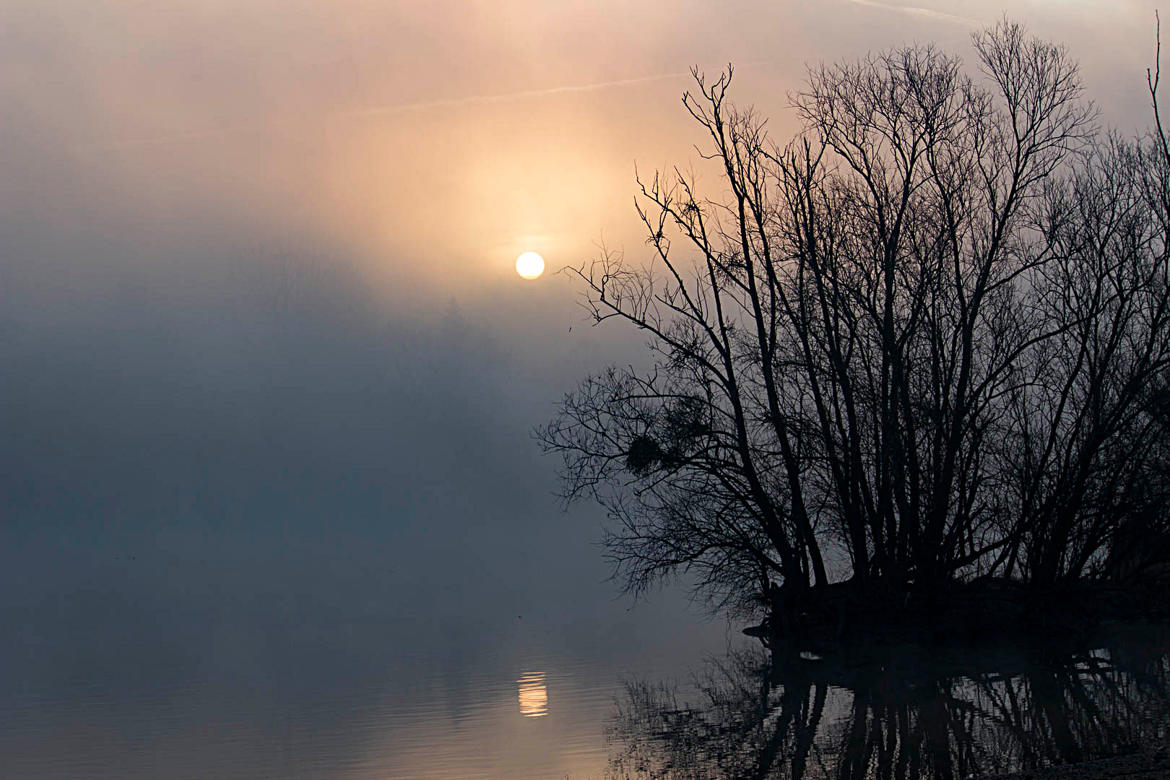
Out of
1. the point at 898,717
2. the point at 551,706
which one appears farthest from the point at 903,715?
the point at 551,706

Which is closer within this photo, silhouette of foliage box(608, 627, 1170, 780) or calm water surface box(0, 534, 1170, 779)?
silhouette of foliage box(608, 627, 1170, 780)

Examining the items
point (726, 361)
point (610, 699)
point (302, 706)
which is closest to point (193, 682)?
point (302, 706)

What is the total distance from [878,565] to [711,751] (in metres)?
12.6

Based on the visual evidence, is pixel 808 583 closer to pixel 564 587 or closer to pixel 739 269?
pixel 739 269

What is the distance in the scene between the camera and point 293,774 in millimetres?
18672

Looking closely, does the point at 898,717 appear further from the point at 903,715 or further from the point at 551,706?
the point at 551,706

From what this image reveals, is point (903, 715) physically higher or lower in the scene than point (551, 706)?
lower

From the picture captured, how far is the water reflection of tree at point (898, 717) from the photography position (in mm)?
16656

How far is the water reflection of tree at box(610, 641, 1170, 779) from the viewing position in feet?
54.6

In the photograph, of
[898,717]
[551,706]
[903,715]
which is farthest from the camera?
[551,706]

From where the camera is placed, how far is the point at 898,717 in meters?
20.2

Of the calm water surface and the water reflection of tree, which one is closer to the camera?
the water reflection of tree

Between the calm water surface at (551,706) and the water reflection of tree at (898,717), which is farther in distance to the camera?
the calm water surface at (551,706)

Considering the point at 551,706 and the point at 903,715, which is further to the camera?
the point at 551,706
